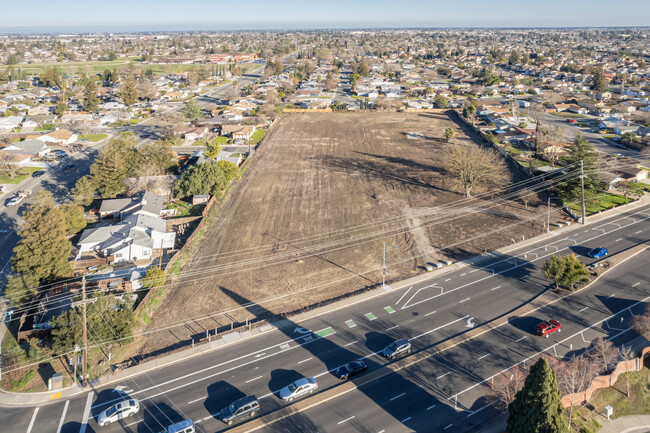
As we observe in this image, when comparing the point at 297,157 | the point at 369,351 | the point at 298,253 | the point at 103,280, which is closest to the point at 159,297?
the point at 103,280

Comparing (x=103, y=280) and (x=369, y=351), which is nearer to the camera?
(x=369, y=351)

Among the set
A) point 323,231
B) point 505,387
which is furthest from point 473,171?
point 505,387

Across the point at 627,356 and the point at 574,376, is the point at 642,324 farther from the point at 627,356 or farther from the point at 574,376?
the point at 574,376

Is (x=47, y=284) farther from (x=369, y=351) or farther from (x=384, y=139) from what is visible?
(x=384, y=139)

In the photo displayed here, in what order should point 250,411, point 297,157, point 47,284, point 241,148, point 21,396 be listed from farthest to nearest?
point 241,148 → point 297,157 → point 47,284 → point 21,396 → point 250,411

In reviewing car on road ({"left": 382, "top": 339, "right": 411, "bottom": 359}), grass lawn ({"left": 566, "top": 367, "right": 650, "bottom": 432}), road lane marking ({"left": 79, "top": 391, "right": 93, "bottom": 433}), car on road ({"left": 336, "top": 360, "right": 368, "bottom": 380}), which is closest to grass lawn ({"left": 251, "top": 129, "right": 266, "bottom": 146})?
car on road ({"left": 382, "top": 339, "right": 411, "bottom": 359})

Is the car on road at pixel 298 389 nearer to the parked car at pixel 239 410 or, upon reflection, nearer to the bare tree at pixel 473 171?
the parked car at pixel 239 410
